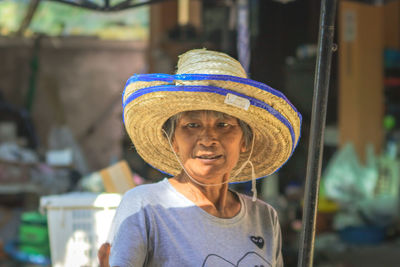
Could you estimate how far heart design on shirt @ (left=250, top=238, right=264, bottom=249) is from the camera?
6.55 feet

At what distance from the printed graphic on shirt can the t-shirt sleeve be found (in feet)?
0.73

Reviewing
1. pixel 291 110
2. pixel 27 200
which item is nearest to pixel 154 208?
pixel 291 110

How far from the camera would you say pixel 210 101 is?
1.83 metres

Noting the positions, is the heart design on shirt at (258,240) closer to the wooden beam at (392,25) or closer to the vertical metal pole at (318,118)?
the vertical metal pole at (318,118)

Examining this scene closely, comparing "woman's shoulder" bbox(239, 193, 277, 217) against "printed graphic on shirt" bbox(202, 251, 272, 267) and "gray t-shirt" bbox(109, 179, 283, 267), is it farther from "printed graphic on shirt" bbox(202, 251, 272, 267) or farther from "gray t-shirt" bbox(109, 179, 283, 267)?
"printed graphic on shirt" bbox(202, 251, 272, 267)

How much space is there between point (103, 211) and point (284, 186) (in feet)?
14.1

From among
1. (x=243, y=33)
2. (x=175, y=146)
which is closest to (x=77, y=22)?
(x=243, y=33)

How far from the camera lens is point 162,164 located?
92.4 inches

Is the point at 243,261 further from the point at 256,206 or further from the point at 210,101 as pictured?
the point at 210,101

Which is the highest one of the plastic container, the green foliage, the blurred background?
the green foliage

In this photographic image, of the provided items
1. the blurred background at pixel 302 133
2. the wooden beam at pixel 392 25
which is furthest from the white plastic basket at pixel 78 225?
the wooden beam at pixel 392 25

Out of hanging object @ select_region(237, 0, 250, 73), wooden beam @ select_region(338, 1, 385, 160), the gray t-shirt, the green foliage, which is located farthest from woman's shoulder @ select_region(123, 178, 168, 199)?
the green foliage

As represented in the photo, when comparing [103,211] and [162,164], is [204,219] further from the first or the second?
[103,211]

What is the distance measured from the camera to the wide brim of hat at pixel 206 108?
5.92ft
